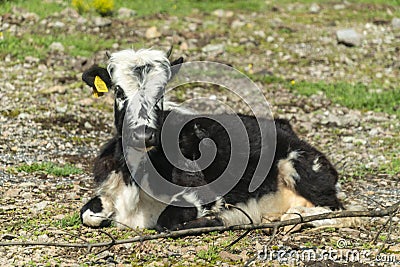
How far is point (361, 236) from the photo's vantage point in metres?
6.66

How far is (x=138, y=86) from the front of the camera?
281 inches

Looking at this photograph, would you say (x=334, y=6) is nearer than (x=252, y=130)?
No

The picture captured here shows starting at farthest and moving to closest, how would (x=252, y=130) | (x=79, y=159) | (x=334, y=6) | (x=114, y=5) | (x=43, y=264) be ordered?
(x=334, y=6) → (x=114, y=5) → (x=79, y=159) → (x=252, y=130) → (x=43, y=264)

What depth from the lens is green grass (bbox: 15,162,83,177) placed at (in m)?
8.52

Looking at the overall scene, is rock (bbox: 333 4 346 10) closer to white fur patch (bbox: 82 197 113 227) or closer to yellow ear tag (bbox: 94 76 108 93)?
yellow ear tag (bbox: 94 76 108 93)

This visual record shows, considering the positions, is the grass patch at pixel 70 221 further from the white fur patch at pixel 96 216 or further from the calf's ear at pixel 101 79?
the calf's ear at pixel 101 79

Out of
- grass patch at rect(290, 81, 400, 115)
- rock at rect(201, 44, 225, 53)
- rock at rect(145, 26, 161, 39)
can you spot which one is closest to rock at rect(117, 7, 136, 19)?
rock at rect(145, 26, 161, 39)

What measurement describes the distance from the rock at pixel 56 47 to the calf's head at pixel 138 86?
6.71 m

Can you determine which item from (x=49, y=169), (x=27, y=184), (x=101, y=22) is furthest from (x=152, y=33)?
(x=27, y=184)

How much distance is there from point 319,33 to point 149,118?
10.4 meters

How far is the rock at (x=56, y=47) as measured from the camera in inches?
550

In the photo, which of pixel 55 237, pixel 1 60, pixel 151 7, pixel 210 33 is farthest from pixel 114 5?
pixel 55 237

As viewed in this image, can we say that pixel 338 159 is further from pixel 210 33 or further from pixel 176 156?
pixel 210 33

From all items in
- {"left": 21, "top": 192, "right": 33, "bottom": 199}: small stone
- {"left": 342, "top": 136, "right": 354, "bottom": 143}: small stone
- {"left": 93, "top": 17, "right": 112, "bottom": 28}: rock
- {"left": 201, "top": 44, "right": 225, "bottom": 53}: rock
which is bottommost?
{"left": 342, "top": 136, "right": 354, "bottom": 143}: small stone
